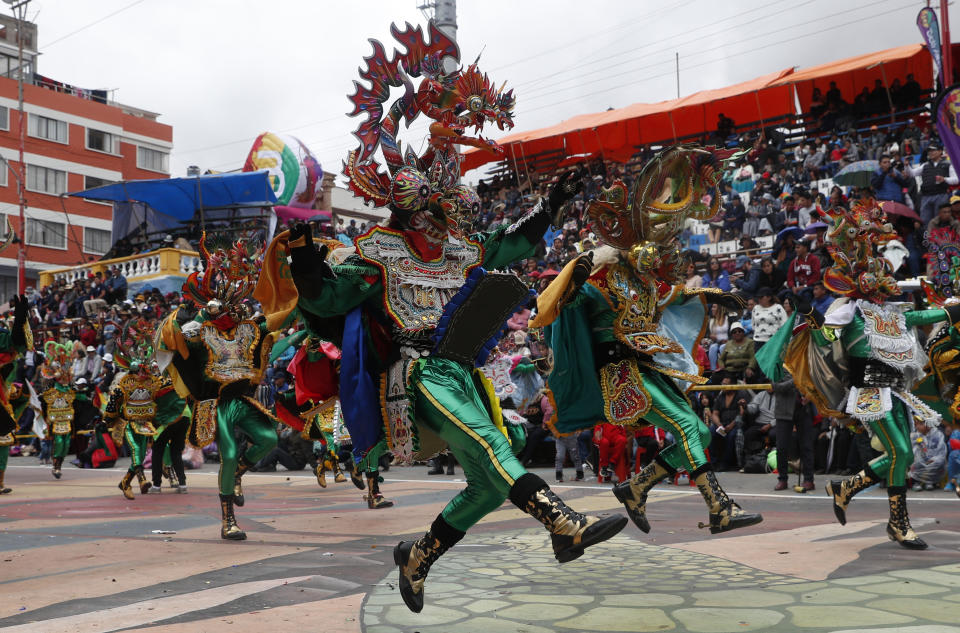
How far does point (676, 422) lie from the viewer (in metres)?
5.69

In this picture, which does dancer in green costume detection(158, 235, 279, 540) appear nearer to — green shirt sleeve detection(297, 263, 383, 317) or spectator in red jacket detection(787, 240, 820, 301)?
green shirt sleeve detection(297, 263, 383, 317)

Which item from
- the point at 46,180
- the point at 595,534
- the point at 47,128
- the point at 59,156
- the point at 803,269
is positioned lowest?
the point at 595,534

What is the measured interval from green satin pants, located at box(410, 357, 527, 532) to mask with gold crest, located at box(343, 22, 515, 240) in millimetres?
830

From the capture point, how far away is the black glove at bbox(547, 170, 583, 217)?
5.15 m

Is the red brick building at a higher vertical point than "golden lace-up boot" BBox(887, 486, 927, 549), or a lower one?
higher

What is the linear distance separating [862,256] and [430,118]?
11.2 ft

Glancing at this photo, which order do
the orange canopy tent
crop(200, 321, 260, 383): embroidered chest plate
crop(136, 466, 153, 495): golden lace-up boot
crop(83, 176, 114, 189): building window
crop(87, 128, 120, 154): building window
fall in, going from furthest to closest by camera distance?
1. crop(87, 128, 120, 154): building window
2. crop(83, 176, 114, 189): building window
3. the orange canopy tent
4. crop(136, 466, 153, 495): golden lace-up boot
5. crop(200, 321, 260, 383): embroidered chest plate

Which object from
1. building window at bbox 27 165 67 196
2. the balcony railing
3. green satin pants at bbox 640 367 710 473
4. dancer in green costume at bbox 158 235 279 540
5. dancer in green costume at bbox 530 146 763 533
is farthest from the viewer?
building window at bbox 27 165 67 196

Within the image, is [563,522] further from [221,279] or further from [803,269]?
[803,269]

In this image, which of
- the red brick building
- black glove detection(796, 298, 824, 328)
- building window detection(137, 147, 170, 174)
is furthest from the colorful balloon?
black glove detection(796, 298, 824, 328)

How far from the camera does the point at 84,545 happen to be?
6.91 m

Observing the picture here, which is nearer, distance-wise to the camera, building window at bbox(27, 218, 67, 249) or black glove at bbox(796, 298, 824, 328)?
black glove at bbox(796, 298, 824, 328)

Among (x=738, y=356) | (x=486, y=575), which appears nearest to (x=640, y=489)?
(x=486, y=575)

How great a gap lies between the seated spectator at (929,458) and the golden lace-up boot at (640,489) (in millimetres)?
4848
